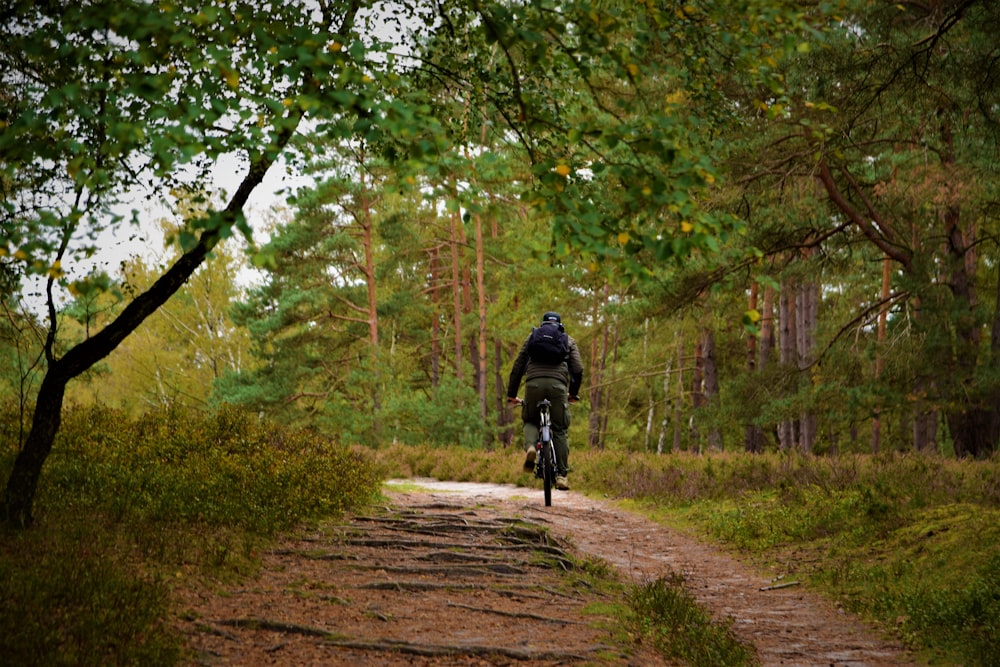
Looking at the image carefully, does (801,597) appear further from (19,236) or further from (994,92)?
(19,236)

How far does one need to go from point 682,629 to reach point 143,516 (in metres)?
4.65

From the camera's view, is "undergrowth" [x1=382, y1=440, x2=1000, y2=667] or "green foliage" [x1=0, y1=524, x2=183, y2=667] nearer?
"green foliage" [x1=0, y1=524, x2=183, y2=667]

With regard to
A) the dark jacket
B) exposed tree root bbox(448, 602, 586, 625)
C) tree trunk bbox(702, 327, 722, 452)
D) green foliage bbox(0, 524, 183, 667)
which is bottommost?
exposed tree root bbox(448, 602, 586, 625)

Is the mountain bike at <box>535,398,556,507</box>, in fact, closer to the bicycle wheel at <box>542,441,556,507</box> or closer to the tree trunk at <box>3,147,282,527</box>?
the bicycle wheel at <box>542,441,556,507</box>

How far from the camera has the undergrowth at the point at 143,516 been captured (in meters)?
4.38

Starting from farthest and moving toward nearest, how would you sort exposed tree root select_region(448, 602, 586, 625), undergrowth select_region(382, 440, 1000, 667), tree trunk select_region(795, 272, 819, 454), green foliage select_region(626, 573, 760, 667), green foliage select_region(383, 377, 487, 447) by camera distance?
green foliage select_region(383, 377, 487, 447) → tree trunk select_region(795, 272, 819, 454) → undergrowth select_region(382, 440, 1000, 667) → exposed tree root select_region(448, 602, 586, 625) → green foliage select_region(626, 573, 760, 667)

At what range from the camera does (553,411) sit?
34.6 ft

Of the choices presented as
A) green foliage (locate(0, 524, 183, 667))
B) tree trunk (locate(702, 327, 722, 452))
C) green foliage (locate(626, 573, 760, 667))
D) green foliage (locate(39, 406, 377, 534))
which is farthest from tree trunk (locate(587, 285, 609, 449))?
green foliage (locate(0, 524, 183, 667))

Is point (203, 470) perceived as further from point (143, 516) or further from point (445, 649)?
point (445, 649)

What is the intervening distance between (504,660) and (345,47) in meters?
3.91

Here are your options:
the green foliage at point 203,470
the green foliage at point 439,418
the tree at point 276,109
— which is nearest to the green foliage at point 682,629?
the tree at point 276,109

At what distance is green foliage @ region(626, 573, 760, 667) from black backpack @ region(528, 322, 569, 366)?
3.92 m

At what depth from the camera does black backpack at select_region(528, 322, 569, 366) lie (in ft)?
34.0

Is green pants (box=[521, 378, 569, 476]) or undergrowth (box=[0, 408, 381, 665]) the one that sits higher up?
green pants (box=[521, 378, 569, 476])
